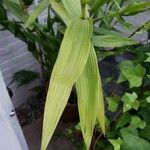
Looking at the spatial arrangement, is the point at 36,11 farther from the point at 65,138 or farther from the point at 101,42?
the point at 65,138

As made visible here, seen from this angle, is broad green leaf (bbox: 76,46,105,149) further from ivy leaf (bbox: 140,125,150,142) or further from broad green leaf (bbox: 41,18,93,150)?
ivy leaf (bbox: 140,125,150,142)

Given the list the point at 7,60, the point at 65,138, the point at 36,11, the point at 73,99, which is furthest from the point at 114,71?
the point at 36,11

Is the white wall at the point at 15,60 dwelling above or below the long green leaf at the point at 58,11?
below

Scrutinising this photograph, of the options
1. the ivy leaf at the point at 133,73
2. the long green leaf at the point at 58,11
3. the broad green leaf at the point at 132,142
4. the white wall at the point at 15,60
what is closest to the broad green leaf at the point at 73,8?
the long green leaf at the point at 58,11

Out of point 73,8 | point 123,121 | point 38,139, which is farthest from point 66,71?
point 38,139

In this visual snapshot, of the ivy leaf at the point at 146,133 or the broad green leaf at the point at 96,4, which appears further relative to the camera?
the ivy leaf at the point at 146,133

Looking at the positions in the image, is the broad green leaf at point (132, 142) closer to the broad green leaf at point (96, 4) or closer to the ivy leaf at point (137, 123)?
the ivy leaf at point (137, 123)

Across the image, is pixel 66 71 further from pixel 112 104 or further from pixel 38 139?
pixel 38 139
